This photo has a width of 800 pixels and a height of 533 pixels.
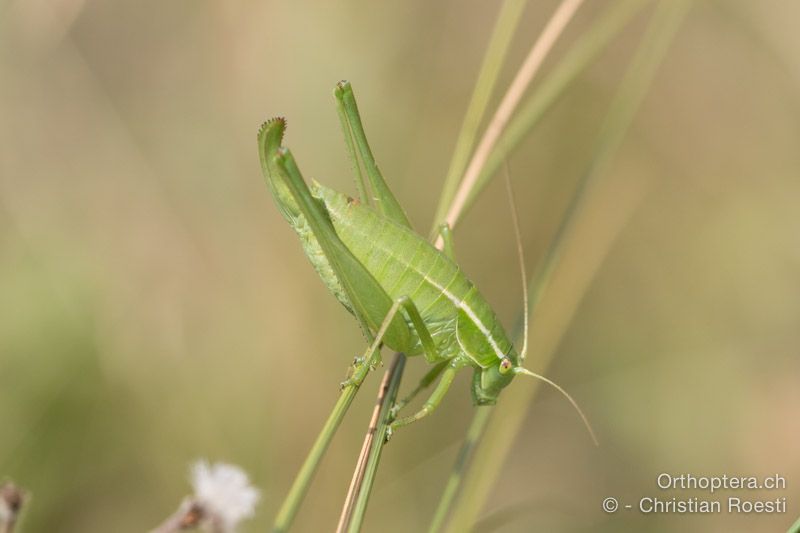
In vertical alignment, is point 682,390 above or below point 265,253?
below

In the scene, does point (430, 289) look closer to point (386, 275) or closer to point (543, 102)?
point (386, 275)

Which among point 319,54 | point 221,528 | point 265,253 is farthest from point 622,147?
point 221,528

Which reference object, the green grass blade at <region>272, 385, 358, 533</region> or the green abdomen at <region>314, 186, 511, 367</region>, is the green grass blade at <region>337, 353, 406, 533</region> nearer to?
the green grass blade at <region>272, 385, 358, 533</region>

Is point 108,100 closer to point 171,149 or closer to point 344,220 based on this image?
point 171,149

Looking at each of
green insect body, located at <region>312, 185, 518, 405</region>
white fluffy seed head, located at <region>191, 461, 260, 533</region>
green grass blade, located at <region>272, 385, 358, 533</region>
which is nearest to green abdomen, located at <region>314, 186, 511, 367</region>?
green insect body, located at <region>312, 185, 518, 405</region>

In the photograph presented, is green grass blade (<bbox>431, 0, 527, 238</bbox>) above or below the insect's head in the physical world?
above

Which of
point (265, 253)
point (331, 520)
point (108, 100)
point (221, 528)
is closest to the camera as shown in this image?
point (221, 528)

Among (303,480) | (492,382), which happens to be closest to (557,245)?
(492,382)
